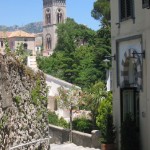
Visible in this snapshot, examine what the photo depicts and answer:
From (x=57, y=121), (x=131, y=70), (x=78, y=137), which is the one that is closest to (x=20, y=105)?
(x=131, y=70)

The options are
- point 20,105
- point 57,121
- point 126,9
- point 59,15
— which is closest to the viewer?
point 20,105

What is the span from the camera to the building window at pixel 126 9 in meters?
15.2

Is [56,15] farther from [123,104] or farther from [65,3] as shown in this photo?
[123,104]

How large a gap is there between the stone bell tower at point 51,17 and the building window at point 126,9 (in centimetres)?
12722

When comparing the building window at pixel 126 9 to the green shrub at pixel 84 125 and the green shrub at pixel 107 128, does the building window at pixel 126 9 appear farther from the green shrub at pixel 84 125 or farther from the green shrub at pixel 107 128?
the green shrub at pixel 84 125

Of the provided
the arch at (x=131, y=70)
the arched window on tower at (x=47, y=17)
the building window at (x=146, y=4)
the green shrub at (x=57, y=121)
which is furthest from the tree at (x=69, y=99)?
the arched window on tower at (x=47, y=17)

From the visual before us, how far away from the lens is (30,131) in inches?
527

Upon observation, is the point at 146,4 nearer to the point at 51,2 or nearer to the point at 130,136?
the point at 130,136

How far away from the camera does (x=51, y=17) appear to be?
507ft

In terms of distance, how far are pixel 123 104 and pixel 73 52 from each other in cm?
5344

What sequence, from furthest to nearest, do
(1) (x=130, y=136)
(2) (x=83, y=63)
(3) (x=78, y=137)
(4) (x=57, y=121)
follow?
1. (2) (x=83, y=63)
2. (4) (x=57, y=121)
3. (3) (x=78, y=137)
4. (1) (x=130, y=136)

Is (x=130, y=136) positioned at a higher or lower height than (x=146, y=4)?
lower

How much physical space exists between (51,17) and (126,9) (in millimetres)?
140493

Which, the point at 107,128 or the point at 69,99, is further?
the point at 69,99
